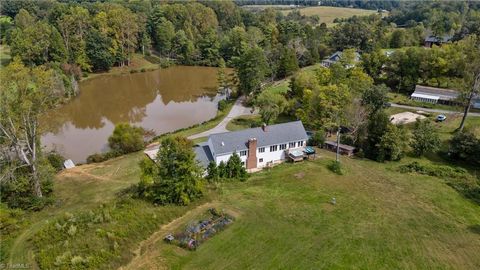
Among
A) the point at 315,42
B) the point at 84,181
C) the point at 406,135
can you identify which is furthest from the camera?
the point at 315,42

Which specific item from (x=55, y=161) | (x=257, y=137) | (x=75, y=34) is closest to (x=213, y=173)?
(x=257, y=137)

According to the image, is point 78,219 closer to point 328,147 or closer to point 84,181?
point 84,181

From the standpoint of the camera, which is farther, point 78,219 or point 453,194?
point 453,194

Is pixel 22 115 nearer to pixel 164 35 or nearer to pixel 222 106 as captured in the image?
pixel 222 106

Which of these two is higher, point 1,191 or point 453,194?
point 1,191

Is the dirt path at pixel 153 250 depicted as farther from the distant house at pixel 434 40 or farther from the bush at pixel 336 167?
the distant house at pixel 434 40

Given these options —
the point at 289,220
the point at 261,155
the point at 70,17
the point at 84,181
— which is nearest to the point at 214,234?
the point at 289,220

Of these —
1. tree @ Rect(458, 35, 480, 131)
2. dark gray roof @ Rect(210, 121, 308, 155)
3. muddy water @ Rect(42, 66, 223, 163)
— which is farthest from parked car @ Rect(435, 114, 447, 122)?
muddy water @ Rect(42, 66, 223, 163)
